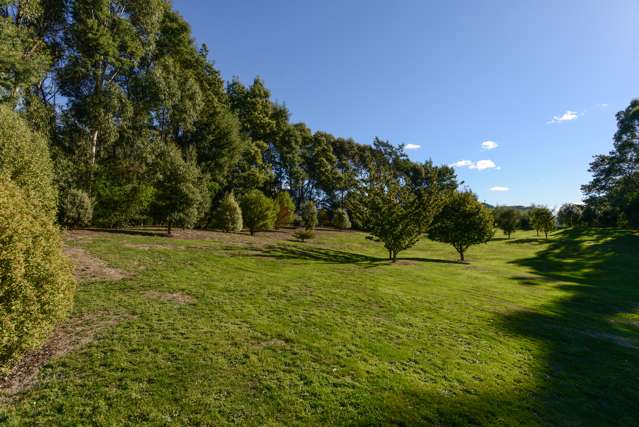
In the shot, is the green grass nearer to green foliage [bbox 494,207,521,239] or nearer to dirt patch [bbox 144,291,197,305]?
dirt patch [bbox 144,291,197,305]

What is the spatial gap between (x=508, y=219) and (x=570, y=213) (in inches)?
1102

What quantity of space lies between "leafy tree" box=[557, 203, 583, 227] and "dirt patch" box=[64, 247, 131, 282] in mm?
93029

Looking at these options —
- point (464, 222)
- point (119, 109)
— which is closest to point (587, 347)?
point (464, 222)

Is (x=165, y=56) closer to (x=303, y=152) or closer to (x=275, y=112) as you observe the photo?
(x=275, y=112)

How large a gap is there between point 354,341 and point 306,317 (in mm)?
2142

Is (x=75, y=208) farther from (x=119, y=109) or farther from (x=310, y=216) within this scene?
(x=310, y=216)

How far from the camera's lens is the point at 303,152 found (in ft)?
229

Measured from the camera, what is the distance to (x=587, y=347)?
10.6 m

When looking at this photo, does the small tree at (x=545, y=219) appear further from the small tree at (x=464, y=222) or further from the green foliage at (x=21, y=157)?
the green foliage at (x=21, y=157)

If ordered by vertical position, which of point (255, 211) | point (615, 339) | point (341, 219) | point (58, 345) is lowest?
point (615, 339)

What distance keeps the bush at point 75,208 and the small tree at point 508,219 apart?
219ft

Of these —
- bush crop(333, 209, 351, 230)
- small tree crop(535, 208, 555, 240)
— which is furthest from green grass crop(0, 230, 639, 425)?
small tree crop(535, 208, 555, 240)

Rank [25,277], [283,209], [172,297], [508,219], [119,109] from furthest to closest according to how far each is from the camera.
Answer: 1. [508,219]
2. [283,209]
3. [119,109]
4. [172,297]
5. [25,277]

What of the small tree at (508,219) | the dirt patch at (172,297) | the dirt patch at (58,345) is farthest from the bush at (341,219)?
the dirt patch at (58,345)
